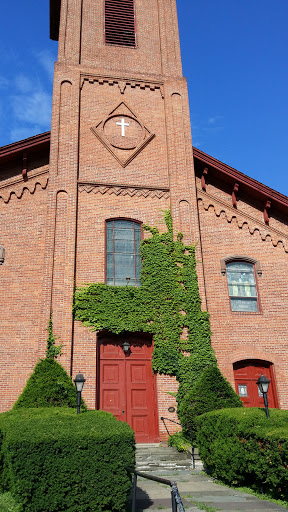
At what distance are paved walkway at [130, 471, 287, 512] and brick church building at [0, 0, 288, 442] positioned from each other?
3529 millimetres

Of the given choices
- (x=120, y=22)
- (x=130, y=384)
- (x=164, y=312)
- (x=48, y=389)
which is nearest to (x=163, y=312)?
(x=164, y=312)

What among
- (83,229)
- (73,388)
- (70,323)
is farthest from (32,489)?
(83,229)

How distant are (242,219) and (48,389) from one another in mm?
9031

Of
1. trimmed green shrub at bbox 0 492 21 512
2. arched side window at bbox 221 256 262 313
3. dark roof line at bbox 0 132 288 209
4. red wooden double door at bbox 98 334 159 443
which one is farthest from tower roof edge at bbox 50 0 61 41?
trimmed green shrub at bbox 0 492 21 512

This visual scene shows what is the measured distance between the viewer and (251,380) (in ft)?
47.9

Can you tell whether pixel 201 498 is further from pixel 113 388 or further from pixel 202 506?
pixel 113 388

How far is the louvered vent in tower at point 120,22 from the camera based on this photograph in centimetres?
1873

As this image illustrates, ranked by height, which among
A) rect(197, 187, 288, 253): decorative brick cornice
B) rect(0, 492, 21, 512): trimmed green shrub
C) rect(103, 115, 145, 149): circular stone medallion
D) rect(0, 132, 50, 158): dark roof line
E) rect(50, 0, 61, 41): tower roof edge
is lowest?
rect(0, 492, 21, 512): trimmed green shrub

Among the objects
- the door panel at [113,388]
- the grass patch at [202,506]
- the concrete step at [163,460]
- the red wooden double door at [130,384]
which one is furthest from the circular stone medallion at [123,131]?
the grass patch at [202,506]

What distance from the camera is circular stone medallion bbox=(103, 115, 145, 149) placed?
16.4 meters

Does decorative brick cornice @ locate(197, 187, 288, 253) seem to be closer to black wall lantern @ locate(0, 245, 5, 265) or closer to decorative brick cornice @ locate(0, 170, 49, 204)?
decorative brick cornice @ locate(0, 170, 49, 204)

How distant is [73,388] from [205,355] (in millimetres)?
3945

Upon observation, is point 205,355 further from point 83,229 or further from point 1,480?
point 1,480

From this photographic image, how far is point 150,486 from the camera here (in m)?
8.98
